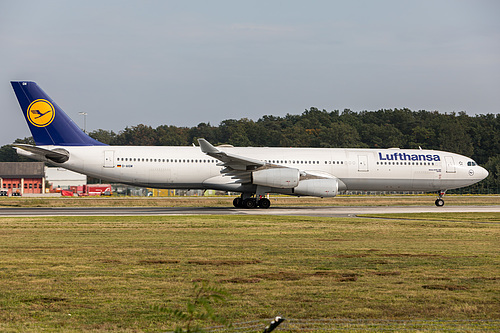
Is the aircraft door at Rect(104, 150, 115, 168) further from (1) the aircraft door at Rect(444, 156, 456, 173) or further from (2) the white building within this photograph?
(2) the white building

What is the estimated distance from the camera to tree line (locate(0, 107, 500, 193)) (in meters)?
97.2

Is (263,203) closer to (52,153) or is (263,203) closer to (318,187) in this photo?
→ (318,187)

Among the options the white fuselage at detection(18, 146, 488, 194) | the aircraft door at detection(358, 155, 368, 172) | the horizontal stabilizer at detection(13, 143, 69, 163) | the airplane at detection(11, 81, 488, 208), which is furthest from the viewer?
the aircraft door at detection(358, 155, 368, 172)

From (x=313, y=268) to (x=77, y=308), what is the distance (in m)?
5.26

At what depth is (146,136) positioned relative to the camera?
134625 mm

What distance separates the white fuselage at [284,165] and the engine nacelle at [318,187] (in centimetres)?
93

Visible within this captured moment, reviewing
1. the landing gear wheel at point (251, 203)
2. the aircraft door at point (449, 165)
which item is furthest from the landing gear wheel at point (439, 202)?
the landing gear wheel at point (251, 203)

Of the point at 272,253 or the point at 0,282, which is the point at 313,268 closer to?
the point at 272,253

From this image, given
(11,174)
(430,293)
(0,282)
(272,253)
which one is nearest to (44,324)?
(0,282)

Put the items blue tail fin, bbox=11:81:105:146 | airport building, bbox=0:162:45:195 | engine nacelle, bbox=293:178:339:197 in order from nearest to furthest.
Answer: engine nacelle, bbox=293:178:339:197, blue tail fin, bbox=11:81:105:146, airport building, bbox=0:162:45:195

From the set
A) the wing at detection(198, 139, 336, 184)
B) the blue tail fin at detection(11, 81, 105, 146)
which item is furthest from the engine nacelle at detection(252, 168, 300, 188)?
the blue tail fin at detection(11, 81, 105, 146)

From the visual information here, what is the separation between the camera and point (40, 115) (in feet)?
111

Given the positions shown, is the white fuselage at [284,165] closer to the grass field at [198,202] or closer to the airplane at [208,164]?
the airplane at [208,164]

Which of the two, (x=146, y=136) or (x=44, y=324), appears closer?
(x=44, y=324)
